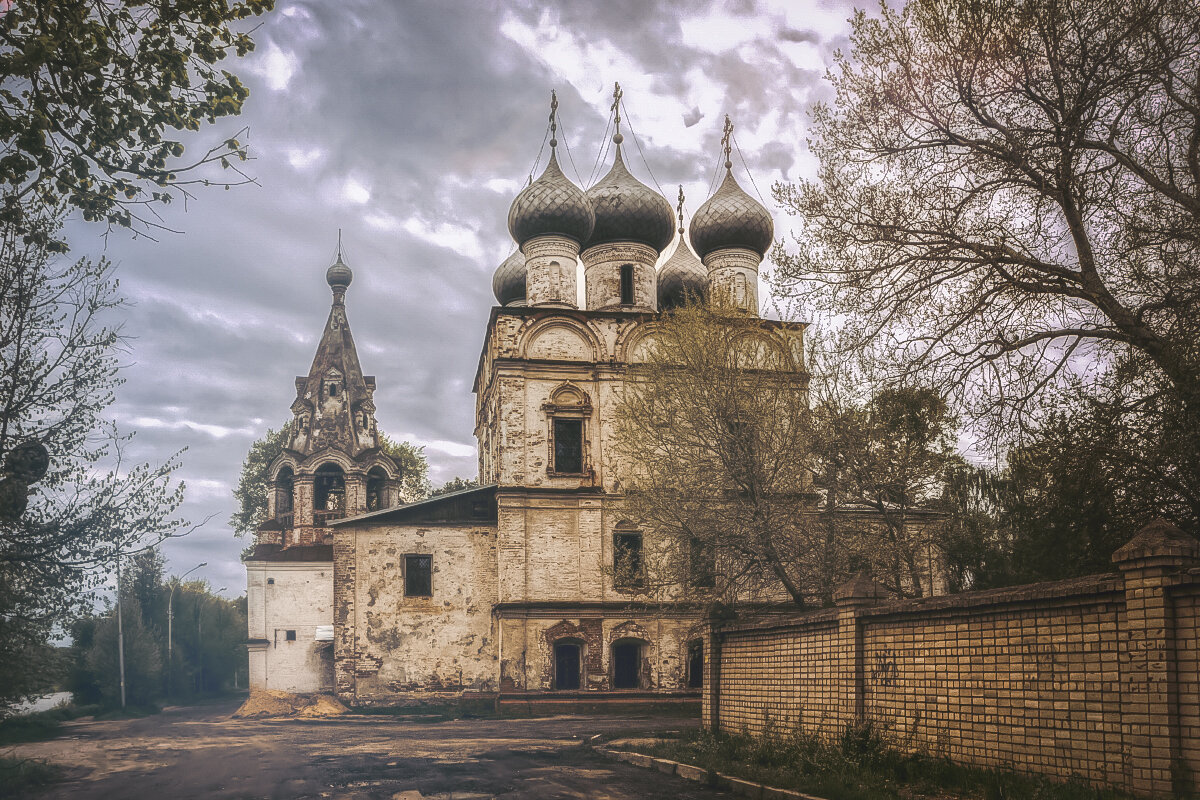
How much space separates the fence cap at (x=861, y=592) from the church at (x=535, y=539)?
12213mm

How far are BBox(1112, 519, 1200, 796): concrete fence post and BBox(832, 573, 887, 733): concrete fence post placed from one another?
3.27 m

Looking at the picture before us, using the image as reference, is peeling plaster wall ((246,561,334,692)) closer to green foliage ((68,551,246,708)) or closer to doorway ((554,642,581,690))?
green foliage ((68,551,246,708))

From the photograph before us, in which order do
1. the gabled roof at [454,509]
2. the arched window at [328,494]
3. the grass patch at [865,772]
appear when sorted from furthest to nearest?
the arched window at [328,494] → the gabled roof at [454,509] → the grass patch at [865,772]

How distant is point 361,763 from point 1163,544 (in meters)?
9.59

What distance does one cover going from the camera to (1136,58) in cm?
867

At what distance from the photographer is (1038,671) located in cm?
694

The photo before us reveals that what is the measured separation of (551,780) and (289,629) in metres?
20.5

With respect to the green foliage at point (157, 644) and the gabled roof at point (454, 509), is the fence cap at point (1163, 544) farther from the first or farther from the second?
the green foliage at point (157, 644)

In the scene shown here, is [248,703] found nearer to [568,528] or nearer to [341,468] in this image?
[341,468]

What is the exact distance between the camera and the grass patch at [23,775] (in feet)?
33.2

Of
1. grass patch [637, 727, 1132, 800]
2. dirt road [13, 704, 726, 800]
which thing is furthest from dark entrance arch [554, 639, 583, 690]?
grass patch [637, 727, 1132, 800]

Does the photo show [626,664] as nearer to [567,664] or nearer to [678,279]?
[567,664]

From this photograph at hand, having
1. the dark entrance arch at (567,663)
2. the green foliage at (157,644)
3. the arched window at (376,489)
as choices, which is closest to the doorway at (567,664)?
the dark entrance arch at (567,663)

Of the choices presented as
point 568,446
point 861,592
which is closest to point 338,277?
point 568,446
